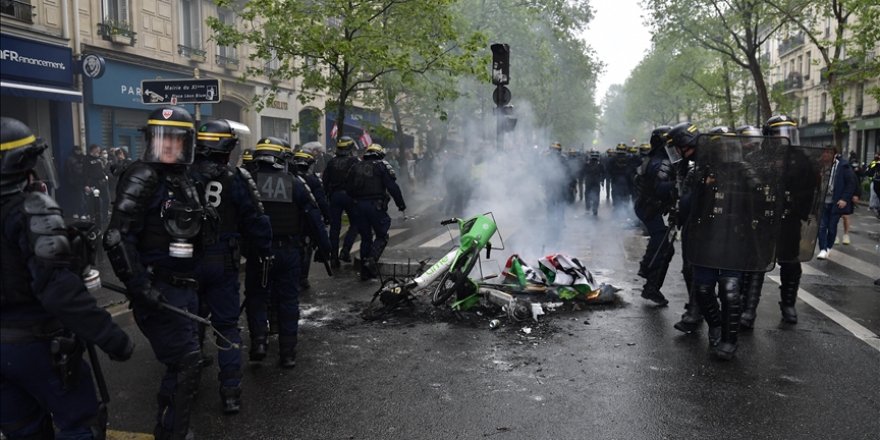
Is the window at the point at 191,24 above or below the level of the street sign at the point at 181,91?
above

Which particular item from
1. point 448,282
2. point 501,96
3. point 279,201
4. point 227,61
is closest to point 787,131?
point 448,282

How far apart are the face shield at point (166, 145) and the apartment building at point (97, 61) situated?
407 inches

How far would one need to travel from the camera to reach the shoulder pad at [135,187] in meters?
3.31

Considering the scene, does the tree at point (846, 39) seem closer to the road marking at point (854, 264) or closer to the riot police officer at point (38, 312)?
the road marking at point (854, 264)

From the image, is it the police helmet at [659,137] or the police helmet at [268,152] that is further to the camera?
the police helmet at [659,137]

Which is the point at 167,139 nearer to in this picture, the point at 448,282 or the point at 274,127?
the point at 448,282

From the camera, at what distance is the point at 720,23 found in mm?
24000

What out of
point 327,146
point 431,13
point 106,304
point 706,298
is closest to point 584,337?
point 706,298

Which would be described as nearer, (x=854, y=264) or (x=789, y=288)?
(x=789, y=288)

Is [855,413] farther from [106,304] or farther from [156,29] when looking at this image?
[156,29]

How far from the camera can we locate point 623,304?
6891 millimetres

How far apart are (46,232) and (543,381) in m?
3.19

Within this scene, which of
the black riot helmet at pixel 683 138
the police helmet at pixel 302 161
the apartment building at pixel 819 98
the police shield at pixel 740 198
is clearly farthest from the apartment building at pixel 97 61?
the apartment building at pixel 819 98

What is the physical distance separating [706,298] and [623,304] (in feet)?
5.46
